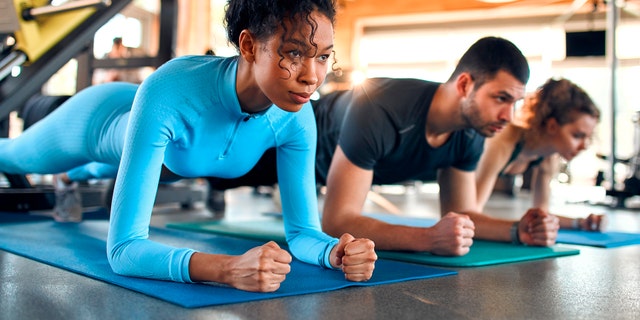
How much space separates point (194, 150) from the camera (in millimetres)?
1544

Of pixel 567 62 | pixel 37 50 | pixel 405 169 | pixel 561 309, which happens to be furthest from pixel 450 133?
pixel 567 62

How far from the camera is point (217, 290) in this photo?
1.22 m

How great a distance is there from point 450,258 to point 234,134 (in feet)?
2.23

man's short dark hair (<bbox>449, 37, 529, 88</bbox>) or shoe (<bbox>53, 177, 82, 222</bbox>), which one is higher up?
man's short dark hair (<bbox>449, 37, 529, 88</bbox>)

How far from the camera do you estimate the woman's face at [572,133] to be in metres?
2.48

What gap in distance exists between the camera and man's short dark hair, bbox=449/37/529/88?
1.83 m

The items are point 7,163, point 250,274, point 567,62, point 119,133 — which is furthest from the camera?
point 567,62

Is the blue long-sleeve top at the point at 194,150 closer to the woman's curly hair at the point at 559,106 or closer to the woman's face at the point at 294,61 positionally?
the woman's face at the point at 294,61

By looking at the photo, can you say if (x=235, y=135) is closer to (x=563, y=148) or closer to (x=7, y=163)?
(x=7, y=163)

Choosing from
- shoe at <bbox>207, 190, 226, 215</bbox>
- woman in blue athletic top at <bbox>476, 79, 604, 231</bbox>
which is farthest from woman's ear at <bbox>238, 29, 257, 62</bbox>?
shoe at <bbox>207, 190, 226, 215</bbox>

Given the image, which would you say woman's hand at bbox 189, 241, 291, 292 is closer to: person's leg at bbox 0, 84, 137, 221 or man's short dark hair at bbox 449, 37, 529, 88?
person's leg at bbox 0, 84, 137, 221

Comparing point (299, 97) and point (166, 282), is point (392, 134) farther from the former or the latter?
point (166, 282)

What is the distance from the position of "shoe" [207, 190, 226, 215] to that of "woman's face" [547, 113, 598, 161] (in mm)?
1693

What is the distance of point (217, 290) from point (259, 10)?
0.55 m
